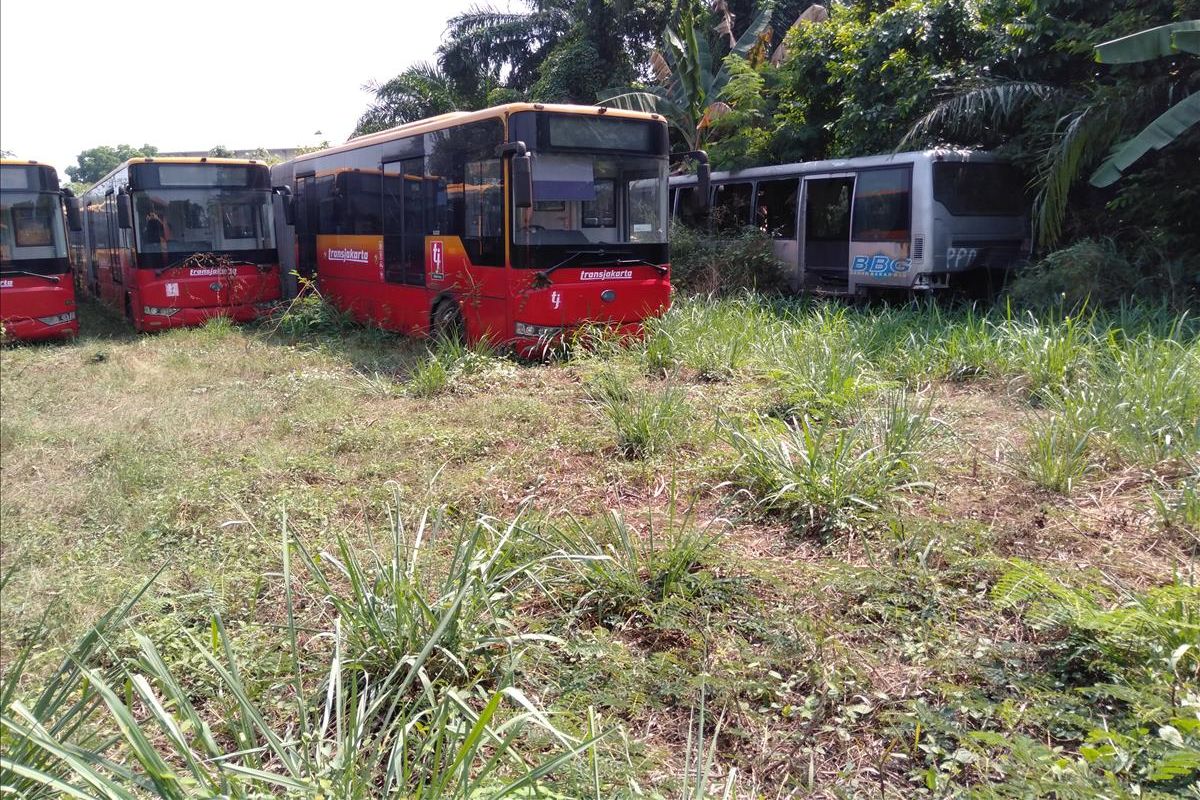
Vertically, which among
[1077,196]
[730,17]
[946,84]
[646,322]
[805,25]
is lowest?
[646,322]

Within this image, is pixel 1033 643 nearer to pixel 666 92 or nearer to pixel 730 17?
pixel 666 92

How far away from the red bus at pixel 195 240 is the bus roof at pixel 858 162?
7843 mm

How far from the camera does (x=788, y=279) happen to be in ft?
47.8

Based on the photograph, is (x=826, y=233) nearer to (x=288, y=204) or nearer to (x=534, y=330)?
(x=534, y=330)

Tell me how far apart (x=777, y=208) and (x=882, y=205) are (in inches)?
100

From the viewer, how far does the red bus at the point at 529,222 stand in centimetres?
933

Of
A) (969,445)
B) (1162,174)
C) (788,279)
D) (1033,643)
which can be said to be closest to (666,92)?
(788,279)

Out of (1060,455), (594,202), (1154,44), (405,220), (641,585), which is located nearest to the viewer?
(641,585)

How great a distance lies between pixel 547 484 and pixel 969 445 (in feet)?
8.68

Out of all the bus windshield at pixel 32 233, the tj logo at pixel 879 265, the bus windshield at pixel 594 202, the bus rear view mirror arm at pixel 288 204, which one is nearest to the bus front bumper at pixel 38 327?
the bus windshield at pixel 32 233

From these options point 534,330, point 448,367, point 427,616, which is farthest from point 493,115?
point 427,616

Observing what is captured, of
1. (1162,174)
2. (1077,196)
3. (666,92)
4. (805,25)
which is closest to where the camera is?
(1162,174)

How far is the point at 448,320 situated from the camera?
418 inches

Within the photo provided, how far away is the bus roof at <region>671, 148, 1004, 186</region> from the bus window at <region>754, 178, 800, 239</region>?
0.17m
